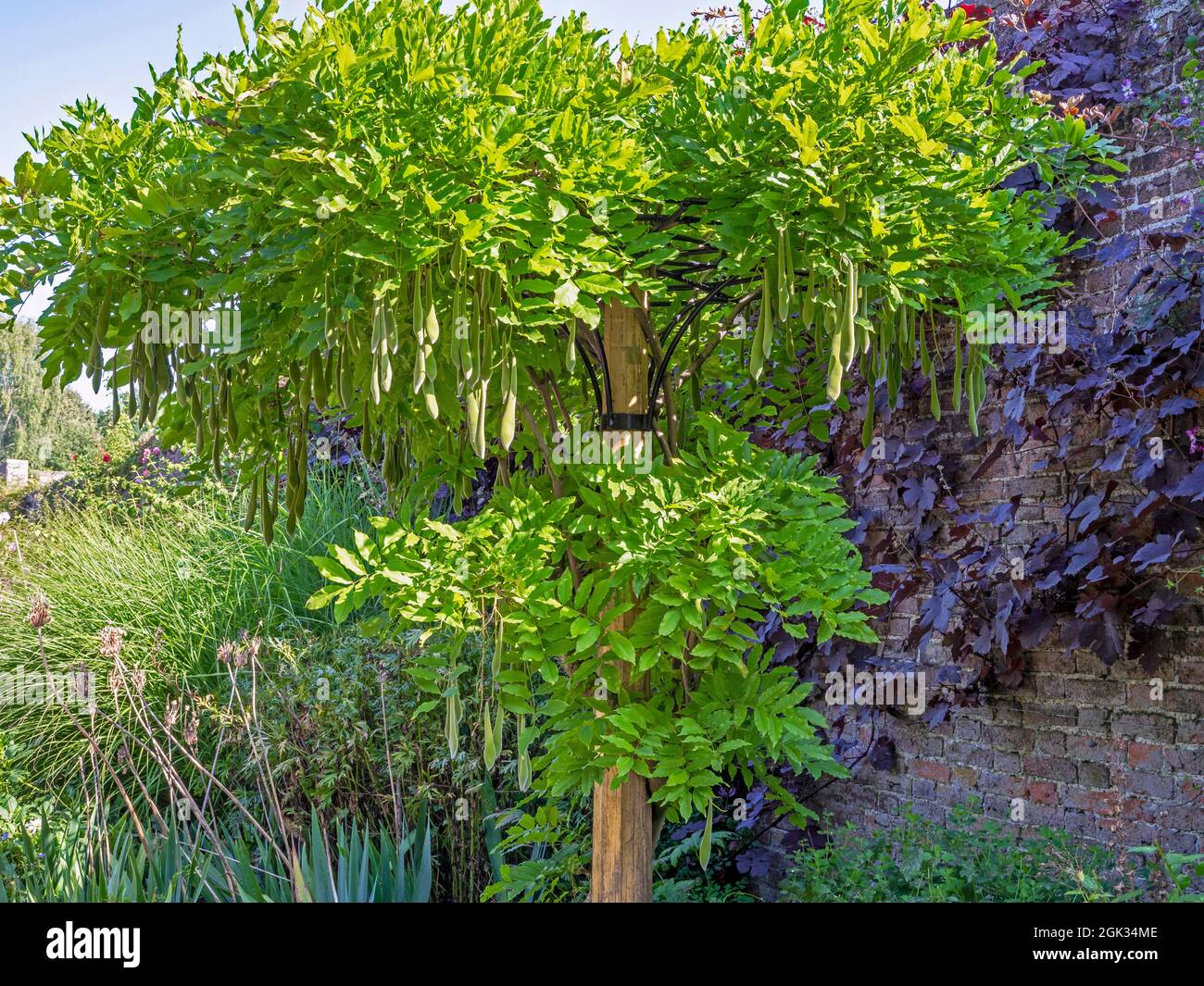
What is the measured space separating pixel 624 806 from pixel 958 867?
1318 mm

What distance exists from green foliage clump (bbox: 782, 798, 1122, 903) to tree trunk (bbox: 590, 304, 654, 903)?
1025 millimetres

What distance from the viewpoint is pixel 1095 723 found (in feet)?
9.37

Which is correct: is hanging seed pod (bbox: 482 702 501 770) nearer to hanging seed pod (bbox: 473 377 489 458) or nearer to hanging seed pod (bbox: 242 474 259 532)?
hanging seed pod (bbox: 473 377 489 458)

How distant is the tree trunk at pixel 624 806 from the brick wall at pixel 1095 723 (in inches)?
58.6

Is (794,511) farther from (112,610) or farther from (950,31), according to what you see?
(112,610)

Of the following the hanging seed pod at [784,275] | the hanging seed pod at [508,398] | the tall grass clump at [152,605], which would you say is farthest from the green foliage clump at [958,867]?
the tall grass clump at [152,605]

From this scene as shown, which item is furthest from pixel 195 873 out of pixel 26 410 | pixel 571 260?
pixel 26 410

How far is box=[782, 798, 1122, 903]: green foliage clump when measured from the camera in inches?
103

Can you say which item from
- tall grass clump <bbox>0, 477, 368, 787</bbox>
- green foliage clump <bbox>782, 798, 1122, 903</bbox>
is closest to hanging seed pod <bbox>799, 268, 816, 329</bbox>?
green foliage clump <bbox>782, 798, 1122, 903</bbox>

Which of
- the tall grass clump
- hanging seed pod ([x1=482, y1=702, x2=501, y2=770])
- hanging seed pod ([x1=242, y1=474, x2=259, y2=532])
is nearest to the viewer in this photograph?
hanging seed pod ([x1=482, y1=702, x2=501, y2=770])

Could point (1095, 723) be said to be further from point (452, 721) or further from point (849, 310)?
point (452, 721)

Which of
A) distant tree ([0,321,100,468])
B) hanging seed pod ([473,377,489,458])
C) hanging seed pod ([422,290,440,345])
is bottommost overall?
hanging seed pod ([473,377,489,458])
